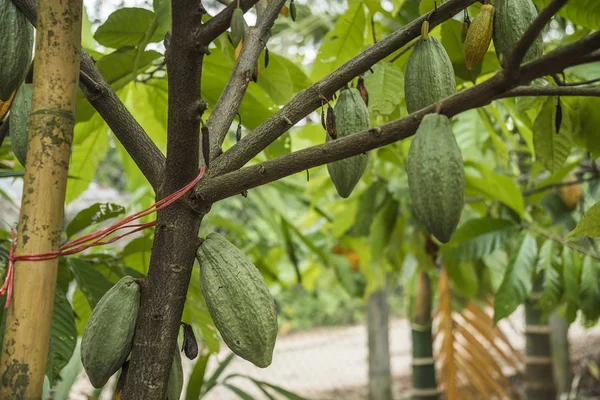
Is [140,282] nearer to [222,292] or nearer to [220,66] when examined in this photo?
[222,292]

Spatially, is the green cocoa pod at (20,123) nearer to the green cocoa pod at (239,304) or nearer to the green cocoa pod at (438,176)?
the green cocoa pod at (239,304)

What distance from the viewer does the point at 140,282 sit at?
2.43ft

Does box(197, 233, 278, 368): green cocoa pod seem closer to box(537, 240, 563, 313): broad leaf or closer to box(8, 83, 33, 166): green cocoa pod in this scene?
box(8, 83, 33, 166): green cocoa pod

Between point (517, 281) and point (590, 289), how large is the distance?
0.17 metres

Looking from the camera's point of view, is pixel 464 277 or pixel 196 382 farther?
pixel 464 277

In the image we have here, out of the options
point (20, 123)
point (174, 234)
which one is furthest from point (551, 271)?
point (20, 123)

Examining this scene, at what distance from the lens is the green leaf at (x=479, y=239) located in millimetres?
1671

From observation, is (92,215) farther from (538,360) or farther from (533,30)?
(538,360)

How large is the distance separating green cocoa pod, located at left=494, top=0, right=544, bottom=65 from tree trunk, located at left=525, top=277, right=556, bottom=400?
2556 mm

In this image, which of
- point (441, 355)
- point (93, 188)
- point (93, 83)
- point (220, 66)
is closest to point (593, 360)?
point (441, 355)

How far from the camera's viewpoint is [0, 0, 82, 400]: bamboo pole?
0.59 meters

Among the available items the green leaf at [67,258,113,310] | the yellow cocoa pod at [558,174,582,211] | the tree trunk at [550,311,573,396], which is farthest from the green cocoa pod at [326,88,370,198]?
the tree trunk at [550,311,573,396]

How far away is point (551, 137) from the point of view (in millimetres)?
1047

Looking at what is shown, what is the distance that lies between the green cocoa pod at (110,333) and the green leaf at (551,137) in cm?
71
